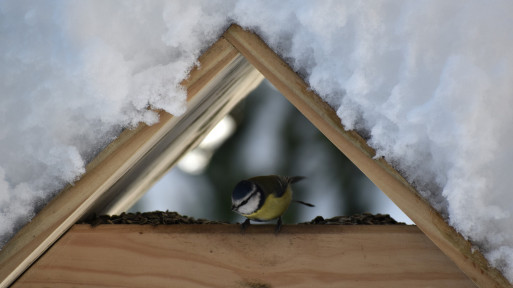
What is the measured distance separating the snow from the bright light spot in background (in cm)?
188

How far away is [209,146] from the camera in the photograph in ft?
10.8

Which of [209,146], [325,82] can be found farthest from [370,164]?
[209,146]

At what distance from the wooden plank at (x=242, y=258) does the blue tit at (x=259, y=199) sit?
0.16 m

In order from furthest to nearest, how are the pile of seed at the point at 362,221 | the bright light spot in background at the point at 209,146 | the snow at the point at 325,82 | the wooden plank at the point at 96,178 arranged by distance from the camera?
the bright light spot in background at the point at 209,146 → the pile of seed at the point at 362,221 → the wooden plank at the point at 96,178 → the snow at the point at 325,82

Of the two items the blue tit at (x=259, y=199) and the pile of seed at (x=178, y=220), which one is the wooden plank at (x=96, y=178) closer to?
the pile of seed at (x=178, y=220)

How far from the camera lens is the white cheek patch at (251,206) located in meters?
1.52

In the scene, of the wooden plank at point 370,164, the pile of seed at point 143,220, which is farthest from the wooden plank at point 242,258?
the wooden plank at point 370,164

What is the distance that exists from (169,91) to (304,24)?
1.03ft

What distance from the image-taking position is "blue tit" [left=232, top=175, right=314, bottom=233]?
1519mm

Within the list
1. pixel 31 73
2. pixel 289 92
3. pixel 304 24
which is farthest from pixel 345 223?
pixel 31 73

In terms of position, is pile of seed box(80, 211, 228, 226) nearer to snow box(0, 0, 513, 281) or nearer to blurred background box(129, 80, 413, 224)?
snow box(0, 0, 513, 281)

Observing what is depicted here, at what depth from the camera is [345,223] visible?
1377 millimetres

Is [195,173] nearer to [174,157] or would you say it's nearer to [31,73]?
[174,157]

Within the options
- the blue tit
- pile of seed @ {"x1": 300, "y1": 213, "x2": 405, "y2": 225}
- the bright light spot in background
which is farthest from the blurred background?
pile of seed @ {"x1": 300, "y1": 213, "x2": 405, "y2": 225}
